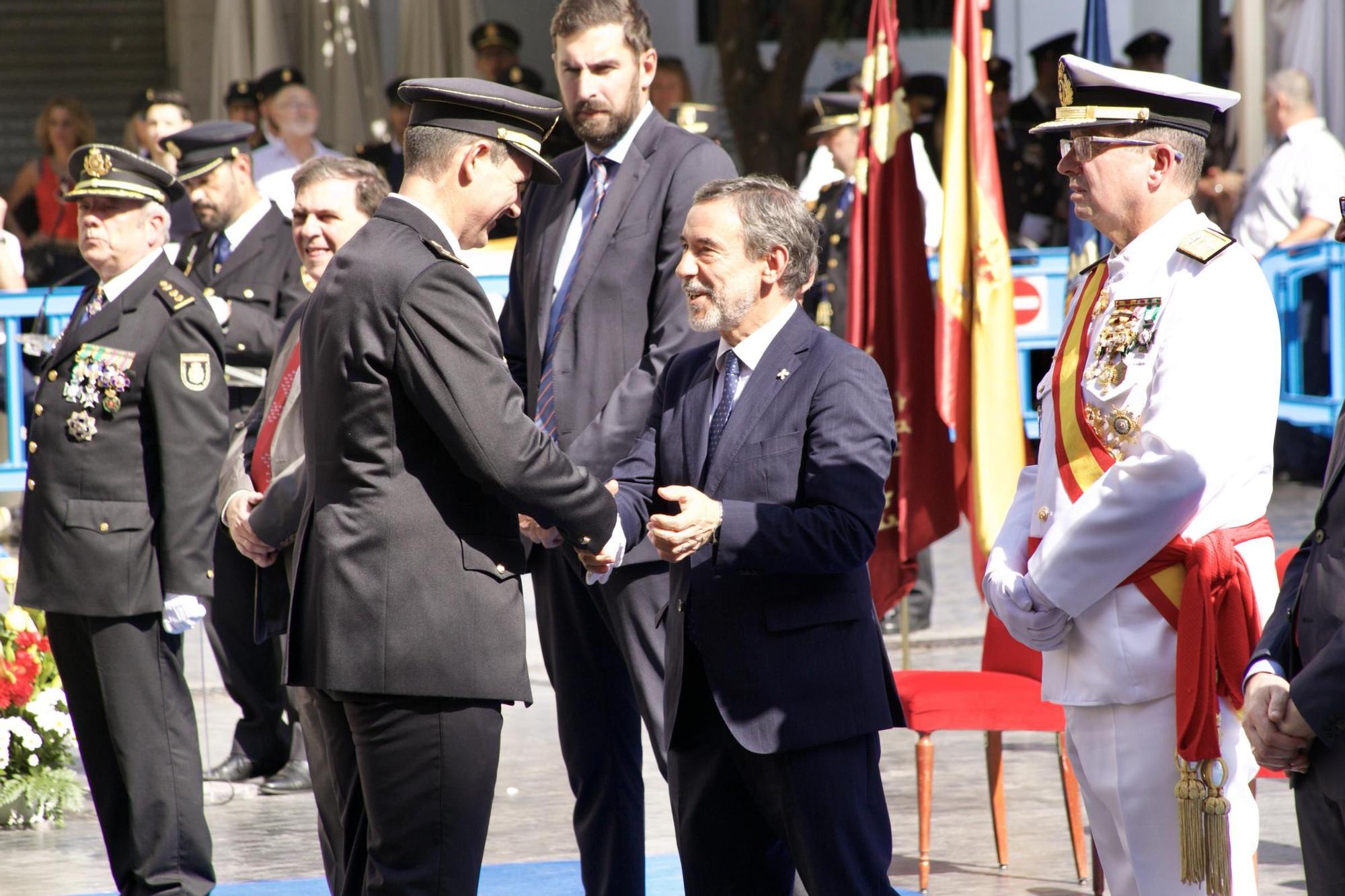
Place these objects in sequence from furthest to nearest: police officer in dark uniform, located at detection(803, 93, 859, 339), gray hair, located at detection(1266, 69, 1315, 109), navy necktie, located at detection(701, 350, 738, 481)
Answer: gray hair, located at detection(1266, 69, 1315, 109)
police officer in dark uniform, located at detection(803, 93, 859, 339)
navy necktie, located at detection(701, 350, 738, 481)

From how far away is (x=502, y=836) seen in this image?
574 centimetres

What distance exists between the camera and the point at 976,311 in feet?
20.2

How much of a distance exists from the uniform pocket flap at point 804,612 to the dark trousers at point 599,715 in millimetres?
828

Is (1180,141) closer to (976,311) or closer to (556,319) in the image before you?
(556,319)

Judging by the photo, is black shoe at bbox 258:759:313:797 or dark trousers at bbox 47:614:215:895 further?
black shoe at bbox 258:759:313:797

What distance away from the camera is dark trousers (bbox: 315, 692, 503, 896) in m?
3.39

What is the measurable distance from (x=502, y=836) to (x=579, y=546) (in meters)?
2.47

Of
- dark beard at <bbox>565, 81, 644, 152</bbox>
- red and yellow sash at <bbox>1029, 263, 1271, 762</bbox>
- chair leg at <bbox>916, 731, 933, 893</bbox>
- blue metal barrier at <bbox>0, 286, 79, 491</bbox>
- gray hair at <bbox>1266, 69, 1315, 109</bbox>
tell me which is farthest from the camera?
gray hair at <bbox>1266, 69, 1315, 109</bbox>

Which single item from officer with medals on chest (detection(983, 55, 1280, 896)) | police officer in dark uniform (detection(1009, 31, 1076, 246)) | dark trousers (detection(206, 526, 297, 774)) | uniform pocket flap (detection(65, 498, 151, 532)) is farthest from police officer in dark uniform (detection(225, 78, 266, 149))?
officer with medals on chest (detection(983, 55, 1280, 896))

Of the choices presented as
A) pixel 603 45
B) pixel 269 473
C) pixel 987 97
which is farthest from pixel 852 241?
pixel 269 473

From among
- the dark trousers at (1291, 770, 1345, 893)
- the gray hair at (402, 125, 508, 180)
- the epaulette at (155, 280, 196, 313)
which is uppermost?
the gray hair at (402, 125, 508, 180)

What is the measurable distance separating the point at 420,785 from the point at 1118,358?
154 centimetres

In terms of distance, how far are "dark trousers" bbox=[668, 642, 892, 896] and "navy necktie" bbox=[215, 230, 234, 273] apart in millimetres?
3552

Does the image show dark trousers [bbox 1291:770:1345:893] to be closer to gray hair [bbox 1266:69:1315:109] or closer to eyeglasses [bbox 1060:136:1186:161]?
eyeglasses [bbox 1060:136:1186:161]
